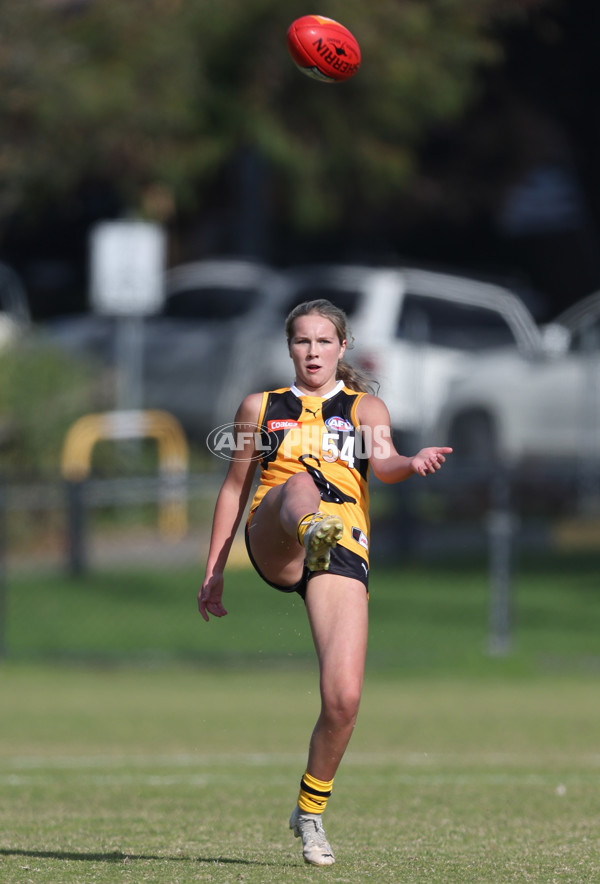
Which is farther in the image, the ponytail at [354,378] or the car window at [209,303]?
the car window at [209,303]

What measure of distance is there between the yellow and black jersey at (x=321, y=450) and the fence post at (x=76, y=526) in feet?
32.7

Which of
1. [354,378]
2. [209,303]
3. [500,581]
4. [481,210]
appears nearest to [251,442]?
[354,378]

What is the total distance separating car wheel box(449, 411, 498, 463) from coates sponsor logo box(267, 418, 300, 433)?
38.9 feet

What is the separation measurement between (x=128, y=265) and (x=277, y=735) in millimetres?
8136

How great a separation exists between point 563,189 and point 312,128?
1151cm

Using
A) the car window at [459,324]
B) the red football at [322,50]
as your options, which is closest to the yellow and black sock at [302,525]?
the red football at [322,50]

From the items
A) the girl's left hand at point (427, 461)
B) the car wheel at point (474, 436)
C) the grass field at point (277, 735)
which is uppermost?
the car wheel at point (474, 436)

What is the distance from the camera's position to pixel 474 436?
18.1 meters

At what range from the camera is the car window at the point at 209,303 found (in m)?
20.2

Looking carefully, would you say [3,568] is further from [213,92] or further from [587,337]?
[213,92]

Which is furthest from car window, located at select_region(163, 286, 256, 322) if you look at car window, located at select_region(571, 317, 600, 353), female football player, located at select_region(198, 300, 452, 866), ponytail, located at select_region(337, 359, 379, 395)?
female football player, located at select_region(198, 300, 452, 866)

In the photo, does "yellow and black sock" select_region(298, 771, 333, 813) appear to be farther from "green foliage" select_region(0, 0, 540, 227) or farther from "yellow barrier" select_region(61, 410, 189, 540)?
"green foliage" select_region(0, 0, 540, 227)

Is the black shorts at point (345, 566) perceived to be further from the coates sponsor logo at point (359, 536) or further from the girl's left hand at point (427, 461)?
the girl's left hand at point (427, 461)

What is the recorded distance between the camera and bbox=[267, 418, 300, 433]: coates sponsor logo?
604 centimetres
